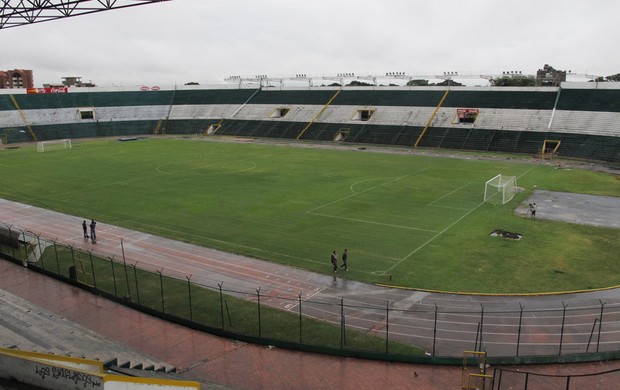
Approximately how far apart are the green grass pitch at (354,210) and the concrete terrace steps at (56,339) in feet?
35.8

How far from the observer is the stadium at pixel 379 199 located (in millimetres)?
19828

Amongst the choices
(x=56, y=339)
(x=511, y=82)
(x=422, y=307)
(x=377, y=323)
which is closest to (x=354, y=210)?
(x=422, y=307)

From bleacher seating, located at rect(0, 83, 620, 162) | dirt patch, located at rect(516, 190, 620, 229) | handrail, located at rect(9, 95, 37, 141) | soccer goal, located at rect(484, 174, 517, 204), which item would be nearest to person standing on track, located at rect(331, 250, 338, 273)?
dirt patch, located at rect(516, 190, 620, 229)

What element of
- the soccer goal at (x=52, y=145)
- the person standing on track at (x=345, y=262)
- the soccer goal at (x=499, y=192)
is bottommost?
the person standing on track at (x=345, y=262)

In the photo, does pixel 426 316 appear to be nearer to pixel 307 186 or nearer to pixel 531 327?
pixel 531 327

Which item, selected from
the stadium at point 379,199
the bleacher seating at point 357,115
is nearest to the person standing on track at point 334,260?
the stadium at point 379,199

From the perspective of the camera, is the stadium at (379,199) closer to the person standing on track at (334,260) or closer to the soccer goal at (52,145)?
the person standing on track at (334,260)

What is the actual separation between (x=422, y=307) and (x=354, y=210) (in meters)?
16.6

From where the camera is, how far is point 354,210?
3706 cm

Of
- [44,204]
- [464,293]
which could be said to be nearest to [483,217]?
[464,293]

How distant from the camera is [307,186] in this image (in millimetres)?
46094

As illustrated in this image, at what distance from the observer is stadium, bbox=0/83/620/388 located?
65.1 feet

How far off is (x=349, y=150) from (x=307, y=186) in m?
27.7

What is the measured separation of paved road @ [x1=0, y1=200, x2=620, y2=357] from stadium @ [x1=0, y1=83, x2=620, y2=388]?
0.11 metres
